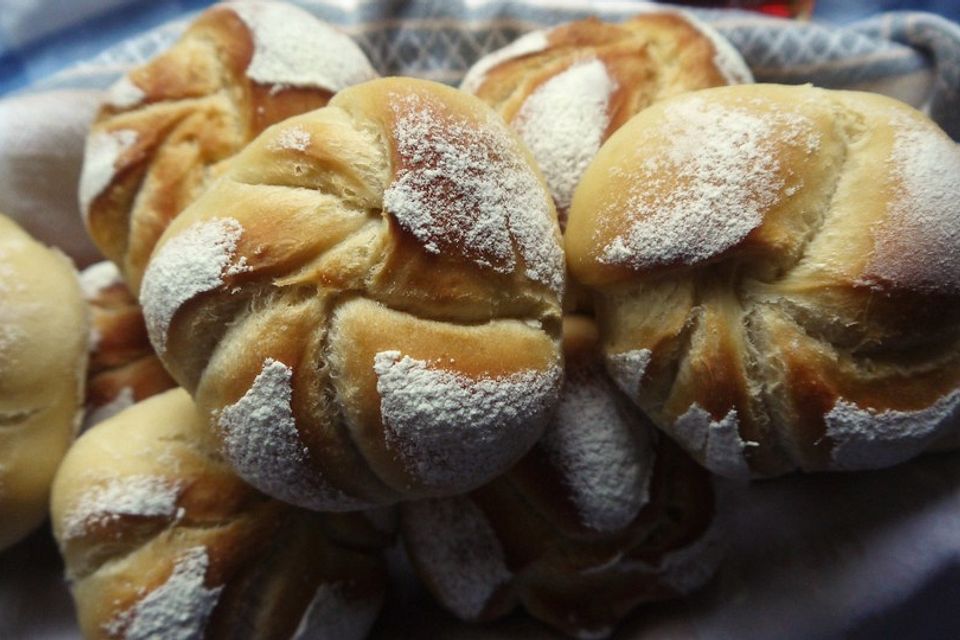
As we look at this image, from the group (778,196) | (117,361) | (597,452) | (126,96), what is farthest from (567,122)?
(117,361)

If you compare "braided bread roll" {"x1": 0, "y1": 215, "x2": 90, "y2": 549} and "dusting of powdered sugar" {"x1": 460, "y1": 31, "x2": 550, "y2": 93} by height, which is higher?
"dusting of powdered sugar" {"x1": 460, "y1": 31, "x2": 550, "y2": 93}

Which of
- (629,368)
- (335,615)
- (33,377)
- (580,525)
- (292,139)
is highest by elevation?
(292,139)

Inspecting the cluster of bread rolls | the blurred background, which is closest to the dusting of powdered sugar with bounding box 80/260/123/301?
the cluster of bread rolls

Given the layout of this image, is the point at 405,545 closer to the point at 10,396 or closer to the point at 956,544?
the point at 10,396

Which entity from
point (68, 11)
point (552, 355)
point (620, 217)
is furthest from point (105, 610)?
point (68, 11)

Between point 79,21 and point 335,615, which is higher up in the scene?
point 79,21

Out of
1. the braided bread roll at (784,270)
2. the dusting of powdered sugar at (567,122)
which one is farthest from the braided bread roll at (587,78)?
the braided bread roll at (784,270)

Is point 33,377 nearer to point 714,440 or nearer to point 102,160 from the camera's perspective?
point 102,160

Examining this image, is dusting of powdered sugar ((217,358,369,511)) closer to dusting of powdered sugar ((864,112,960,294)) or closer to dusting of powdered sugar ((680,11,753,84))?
dusting of powdered sugar ((864,112,960,294))
